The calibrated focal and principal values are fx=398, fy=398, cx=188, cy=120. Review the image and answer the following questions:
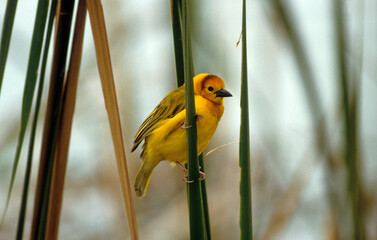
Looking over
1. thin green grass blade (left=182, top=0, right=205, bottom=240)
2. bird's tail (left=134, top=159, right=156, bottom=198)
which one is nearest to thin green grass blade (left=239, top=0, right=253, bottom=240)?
thin green grass blade (left=182, top=0, right=205, bottom=240)

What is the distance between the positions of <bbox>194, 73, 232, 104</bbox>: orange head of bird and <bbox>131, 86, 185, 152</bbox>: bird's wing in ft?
0.20

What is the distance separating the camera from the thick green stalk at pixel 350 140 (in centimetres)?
83

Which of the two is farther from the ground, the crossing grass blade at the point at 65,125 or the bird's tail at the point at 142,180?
the crossing grass blade at the point at 65,125

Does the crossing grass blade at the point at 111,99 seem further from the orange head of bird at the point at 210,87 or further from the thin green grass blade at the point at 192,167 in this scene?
the orange head of bird at the point at 210,87

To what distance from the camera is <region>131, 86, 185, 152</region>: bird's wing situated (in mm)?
1214

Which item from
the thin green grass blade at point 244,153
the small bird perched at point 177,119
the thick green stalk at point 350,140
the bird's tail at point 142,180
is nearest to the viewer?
the thin green grass blade at point 244,153

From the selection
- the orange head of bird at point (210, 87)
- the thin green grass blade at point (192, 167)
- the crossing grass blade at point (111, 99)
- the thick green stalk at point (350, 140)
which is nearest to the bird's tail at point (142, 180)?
the orange head of bird at point (210, 87)

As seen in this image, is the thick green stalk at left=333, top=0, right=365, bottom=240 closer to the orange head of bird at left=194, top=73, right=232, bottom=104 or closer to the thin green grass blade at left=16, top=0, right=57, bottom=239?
the orange head of bird at left=194, top=73, right=232, bottom=104

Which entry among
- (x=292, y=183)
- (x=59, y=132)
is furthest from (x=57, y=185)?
(x=292, y=183)

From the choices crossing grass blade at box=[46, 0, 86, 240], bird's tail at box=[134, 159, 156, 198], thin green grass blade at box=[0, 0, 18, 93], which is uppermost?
thin green grass blade at box=[0, 0, 18, 93]

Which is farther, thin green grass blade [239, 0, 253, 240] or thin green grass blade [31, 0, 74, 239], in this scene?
thin green grass blade [31, 0, 74, 239]

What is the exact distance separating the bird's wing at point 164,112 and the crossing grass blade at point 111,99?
31 cm

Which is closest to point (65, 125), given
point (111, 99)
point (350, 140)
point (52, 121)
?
point (52, 121)

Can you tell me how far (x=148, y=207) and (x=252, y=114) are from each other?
1033 millimetres
